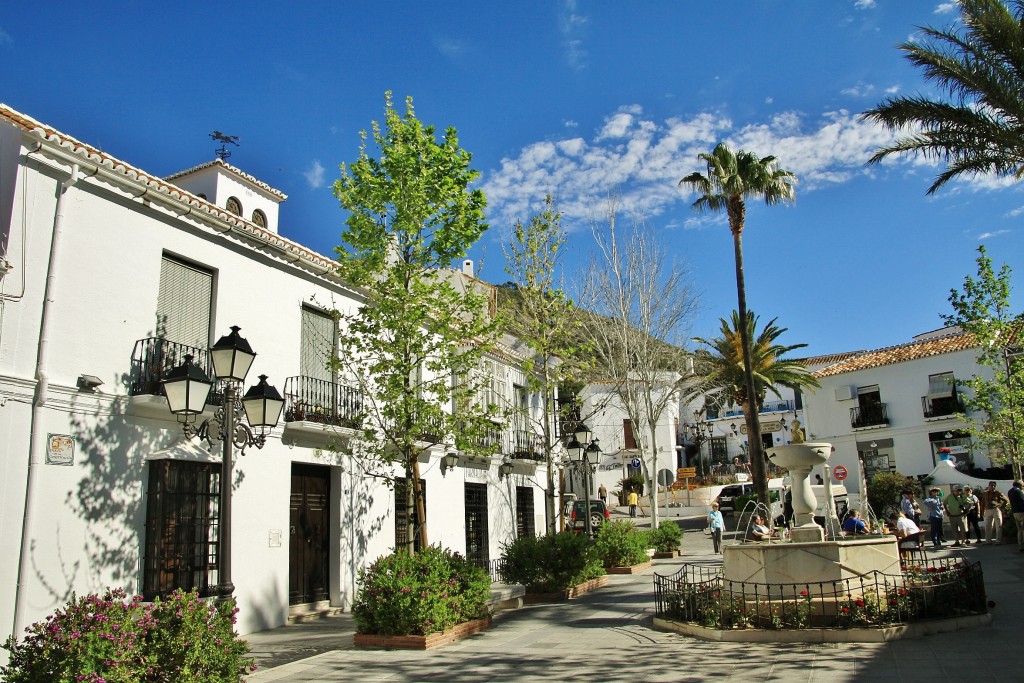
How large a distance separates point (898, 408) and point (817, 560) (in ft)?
102

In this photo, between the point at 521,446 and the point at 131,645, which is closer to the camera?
the point at 131,645

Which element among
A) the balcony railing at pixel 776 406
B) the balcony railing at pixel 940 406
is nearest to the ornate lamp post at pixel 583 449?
the balcony railing at pixel 940 406

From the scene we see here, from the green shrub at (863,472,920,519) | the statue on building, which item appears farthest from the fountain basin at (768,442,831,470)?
the green shrub at (863,472,920,519)

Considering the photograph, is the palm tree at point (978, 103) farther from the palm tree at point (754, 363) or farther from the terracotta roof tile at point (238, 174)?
the palm tree at point (754, 363)

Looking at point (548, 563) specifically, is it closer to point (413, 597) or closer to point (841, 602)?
point (413, 597)

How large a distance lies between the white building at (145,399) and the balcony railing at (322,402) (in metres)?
0.04

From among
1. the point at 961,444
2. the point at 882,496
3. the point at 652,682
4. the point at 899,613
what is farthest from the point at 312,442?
the point at 961,444

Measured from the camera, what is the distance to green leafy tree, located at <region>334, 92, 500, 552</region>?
11812mm

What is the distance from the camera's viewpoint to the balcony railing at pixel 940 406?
34812mm

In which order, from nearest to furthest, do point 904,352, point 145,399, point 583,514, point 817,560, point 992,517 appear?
1. point 145,399
2. point 817,560
3. point 992,517
4. point 583,514
5. point 904,352

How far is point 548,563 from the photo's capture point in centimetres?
1459

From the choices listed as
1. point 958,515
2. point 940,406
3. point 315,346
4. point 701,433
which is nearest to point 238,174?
point 315,346

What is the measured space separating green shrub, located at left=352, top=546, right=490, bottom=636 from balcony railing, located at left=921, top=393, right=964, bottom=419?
32.0 metres

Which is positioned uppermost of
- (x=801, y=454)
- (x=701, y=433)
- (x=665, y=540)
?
(x=701, y=433)
